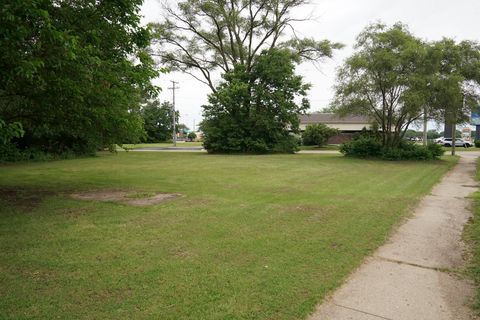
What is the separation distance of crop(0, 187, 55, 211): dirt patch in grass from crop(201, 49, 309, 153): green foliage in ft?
64.8

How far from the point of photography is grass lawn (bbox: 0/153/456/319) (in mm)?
3348

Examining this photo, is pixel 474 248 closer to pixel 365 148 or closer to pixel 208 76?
pixel 365 148

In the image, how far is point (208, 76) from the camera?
3309 centimetres

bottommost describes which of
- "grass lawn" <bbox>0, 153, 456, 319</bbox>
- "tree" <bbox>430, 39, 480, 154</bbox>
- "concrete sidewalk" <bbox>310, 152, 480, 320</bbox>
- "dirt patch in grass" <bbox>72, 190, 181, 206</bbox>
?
"concrete sidewalk" <bbox>310, 152, 480, 320</bbox>

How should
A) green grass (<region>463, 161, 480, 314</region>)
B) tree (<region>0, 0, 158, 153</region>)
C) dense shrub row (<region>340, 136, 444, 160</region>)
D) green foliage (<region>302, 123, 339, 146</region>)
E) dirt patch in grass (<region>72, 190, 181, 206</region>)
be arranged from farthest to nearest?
1. green foliage (<region>302, 123, 339, 146</region>)
2. dense shrub row (<region>340, 136, 444, 160</region>)
3. dirt patch in grass (<region>72, 190, 181, 206</region>)
4. tree (<region>0, 0, 158, 153</region>)
5. green grass (<region>463, 161, 480, 314</region>)

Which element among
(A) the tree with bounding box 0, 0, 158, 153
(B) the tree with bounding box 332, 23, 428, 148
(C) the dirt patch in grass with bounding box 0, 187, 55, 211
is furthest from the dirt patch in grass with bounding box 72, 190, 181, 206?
(B) the tree with bounding box 332, 23, 428, 148

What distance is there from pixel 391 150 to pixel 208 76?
60.6 feet

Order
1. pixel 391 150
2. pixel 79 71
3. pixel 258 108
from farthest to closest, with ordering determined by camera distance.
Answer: pixel 258 108, pixel 391 150, pixel 79 71

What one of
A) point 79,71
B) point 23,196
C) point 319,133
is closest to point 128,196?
point 23,196

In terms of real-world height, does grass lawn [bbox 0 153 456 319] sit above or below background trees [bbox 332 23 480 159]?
below

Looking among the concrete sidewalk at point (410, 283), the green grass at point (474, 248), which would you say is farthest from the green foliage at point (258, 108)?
the concrete sidewalk at point (410, 283)

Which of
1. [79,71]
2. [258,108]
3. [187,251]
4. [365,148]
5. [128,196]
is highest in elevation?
[258,108]

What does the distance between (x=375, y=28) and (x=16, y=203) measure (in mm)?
20939

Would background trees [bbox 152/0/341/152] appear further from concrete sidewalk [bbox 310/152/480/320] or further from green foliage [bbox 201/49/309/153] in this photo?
concrete sidewalk [bbox 310/152/480/320]
